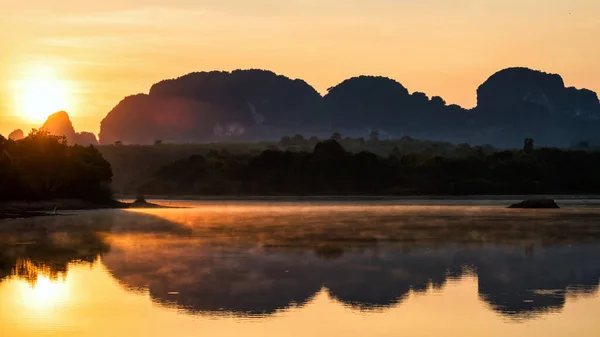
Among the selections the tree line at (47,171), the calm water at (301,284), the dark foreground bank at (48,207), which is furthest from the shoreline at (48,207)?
the calm water at (301,284)

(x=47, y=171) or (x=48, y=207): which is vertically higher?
(x=47, y=171)

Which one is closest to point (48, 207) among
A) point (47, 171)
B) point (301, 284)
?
point (47, 171)

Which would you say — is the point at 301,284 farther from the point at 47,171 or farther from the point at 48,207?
the point at 47,171

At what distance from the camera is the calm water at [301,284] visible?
25250mm

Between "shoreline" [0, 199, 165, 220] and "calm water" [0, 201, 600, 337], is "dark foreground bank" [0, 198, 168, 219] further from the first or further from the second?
"calm water" [0, 201, 600, 337]

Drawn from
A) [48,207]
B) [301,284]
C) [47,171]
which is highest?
[47,171]

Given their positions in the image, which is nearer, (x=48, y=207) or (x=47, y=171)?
(x=48, y=207)

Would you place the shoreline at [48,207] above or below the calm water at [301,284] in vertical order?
above

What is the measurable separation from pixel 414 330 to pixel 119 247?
2934 centimetres

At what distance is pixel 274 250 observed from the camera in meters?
47.8

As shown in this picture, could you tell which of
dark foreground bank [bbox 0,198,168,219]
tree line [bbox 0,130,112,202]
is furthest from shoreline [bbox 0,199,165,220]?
tree line [bbox 0,130,112,202]

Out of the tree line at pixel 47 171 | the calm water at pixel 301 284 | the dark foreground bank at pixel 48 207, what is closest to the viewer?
the calm water at pixel 301 284

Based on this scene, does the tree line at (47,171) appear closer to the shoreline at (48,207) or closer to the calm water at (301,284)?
the shoreline at (48,207)

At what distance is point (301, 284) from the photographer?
33844 millimetres
